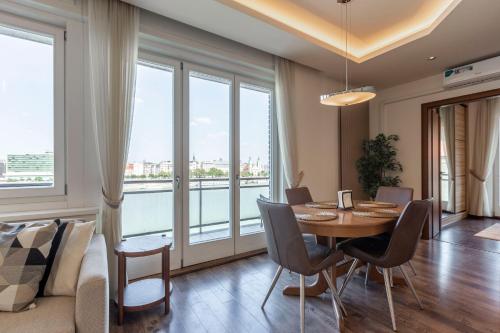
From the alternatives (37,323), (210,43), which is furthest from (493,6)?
(37,323)

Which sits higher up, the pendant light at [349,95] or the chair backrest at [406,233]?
the pendant light at [349,95]

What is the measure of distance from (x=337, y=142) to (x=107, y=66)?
3.55 m

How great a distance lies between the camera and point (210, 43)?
9.70ft

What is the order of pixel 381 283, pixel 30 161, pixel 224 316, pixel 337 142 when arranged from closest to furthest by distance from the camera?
pixel 224 316, pixel 30 161, pixel 381 283, pixel 337 142

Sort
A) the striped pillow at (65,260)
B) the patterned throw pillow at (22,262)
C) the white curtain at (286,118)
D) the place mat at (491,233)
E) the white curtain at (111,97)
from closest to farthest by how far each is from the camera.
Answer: the patterned throw pillow at (22,262), the striped pillow at (65,260), the white curtain at (111,97), the white curtain at (286,118), the place mat at (491,233)

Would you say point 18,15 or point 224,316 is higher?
point 18,15

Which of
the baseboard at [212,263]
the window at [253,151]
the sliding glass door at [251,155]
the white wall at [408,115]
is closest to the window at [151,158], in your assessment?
the baseboard at [212,263]

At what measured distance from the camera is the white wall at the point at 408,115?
418 centimetres

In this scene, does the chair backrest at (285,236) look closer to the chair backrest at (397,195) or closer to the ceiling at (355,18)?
the chair backrest at (397,195)

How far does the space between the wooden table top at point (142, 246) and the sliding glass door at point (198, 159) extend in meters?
0.59

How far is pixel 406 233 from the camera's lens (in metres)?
1.89

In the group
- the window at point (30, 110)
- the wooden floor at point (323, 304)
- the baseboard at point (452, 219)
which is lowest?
the wooden floor at point (323, 304)

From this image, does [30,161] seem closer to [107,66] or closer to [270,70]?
[107,66]

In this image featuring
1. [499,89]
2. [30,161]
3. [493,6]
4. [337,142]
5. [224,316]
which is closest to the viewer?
[224,316]
